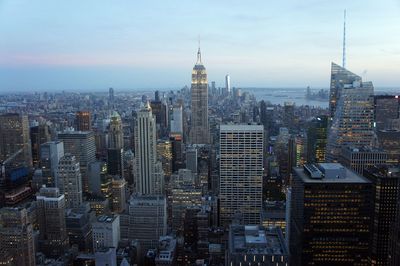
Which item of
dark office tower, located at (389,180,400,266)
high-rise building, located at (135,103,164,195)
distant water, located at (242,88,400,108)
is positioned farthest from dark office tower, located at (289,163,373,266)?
distant water, located at (242,88,400,108)

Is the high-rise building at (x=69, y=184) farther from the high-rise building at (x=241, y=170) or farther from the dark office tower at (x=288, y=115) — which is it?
the dark office tower at (x=288, y=115)

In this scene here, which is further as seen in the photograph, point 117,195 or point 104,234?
point 117,195

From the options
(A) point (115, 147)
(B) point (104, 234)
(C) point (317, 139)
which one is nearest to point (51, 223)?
(B) point (104, 234)

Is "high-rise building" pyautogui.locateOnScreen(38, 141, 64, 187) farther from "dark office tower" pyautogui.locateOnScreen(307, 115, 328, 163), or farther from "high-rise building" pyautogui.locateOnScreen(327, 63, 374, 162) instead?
"high-rise building" pyautogui.locateOnScreen(327, 63, 374, 162)

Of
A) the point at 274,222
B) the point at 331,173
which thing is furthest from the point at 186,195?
the point at 331,173

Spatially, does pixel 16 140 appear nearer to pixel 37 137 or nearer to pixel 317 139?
pixel 37 137

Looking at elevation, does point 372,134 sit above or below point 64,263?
above

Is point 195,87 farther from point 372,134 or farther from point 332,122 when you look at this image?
point 372,134
